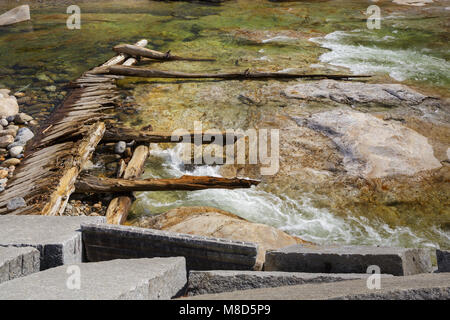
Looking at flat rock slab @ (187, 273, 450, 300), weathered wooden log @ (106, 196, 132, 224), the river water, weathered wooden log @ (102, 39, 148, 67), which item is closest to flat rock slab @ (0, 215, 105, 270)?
flat rock slab @ (187, 273, 450, 300)

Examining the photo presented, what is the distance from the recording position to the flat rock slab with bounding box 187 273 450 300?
220 centimetres

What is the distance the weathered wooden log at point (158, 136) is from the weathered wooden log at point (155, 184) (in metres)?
1.37

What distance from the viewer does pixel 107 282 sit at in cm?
271

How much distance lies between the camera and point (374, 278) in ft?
9.16

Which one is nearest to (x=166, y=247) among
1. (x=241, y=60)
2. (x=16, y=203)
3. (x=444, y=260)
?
(x=444, y=260)

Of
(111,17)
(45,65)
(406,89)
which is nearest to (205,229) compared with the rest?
(406,89)

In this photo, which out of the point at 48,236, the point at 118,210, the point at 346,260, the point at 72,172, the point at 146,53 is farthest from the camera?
the point at 146,53

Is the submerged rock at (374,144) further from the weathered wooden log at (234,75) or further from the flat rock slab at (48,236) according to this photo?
the flat rock slab at (48,236)

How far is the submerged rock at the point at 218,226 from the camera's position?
182 inches

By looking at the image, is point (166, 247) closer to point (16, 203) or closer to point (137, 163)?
point (16, 203)

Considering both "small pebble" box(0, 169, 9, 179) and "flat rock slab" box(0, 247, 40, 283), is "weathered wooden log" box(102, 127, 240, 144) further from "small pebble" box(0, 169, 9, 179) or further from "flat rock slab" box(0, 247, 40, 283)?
"flat rock slab" box(0, 247, 40, 283)

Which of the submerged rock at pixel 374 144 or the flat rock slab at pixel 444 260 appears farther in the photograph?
the submerged rock at pixel 374 144

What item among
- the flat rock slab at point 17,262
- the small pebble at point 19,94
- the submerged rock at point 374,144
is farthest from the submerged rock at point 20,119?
the flat rock slab at point 17,262

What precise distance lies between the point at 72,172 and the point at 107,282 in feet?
12.1
